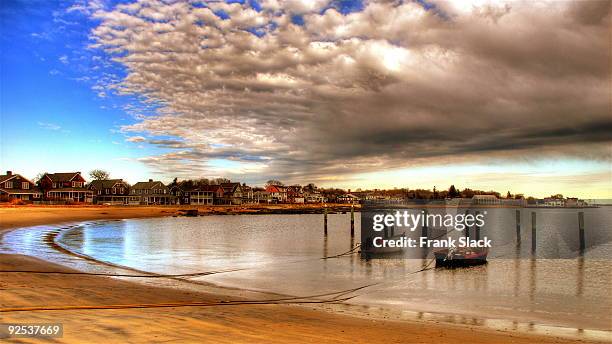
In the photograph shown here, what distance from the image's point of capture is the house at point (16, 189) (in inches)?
4210

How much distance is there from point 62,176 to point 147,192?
2864 centimetres

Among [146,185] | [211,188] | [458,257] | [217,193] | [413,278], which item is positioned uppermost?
[146,185]

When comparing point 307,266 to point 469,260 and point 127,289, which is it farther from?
point 127,289

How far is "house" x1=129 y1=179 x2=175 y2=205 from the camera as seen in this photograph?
14788 cm

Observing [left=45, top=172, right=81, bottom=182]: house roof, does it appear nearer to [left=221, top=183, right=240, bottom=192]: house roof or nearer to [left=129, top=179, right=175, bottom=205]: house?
[left=129, top=179, right=175, bottom=205]: house

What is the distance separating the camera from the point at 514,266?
3466 cm

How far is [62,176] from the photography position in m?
125

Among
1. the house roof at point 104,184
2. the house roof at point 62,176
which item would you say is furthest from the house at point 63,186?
the house roof at point 104,184

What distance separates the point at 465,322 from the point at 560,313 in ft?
19.4

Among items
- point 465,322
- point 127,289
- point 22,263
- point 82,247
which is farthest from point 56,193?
point 465,322

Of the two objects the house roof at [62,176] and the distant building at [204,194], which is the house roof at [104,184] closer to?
the house roof at [62,176]

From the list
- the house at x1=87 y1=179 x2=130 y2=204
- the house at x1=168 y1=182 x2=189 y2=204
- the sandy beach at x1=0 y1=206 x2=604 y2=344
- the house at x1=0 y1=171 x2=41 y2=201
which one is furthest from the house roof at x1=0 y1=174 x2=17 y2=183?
the sandy beach at x1=0 y1=206 x2=604 y2=344

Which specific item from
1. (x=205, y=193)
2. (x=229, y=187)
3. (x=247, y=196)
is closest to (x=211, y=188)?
(x=205, y=193)

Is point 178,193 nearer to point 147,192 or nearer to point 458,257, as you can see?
point 147,192
